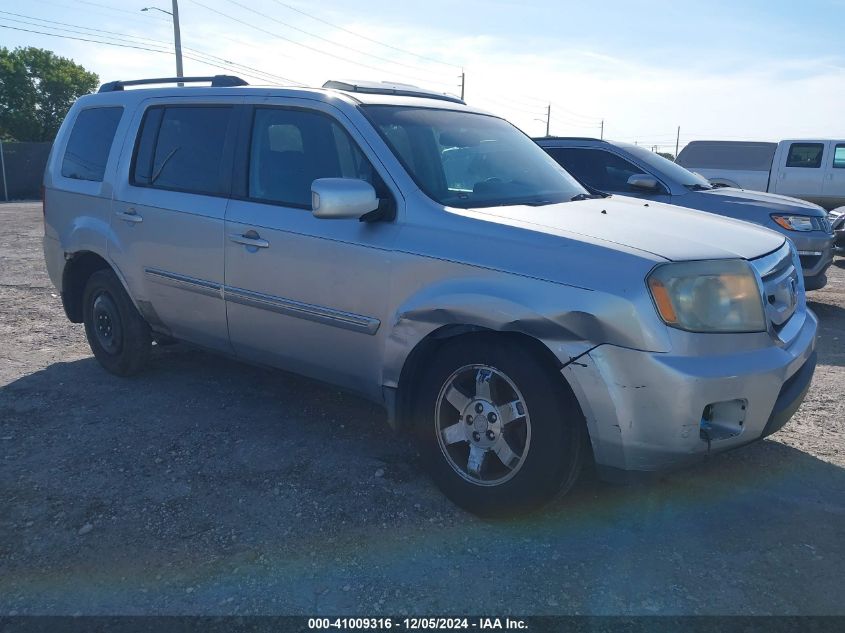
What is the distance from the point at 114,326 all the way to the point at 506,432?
3272 mm

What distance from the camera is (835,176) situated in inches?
583

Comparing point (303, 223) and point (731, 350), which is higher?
point (303, 223)

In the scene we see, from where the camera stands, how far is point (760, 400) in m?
2.95

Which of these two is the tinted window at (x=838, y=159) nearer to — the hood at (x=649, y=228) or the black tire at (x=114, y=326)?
the hood at (x=649, y=228)

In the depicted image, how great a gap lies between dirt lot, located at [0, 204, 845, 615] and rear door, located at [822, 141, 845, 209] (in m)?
11.9

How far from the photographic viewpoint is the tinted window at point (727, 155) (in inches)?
617

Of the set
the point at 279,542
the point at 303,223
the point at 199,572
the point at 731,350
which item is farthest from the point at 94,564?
the point at 731,350

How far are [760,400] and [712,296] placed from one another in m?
0.47

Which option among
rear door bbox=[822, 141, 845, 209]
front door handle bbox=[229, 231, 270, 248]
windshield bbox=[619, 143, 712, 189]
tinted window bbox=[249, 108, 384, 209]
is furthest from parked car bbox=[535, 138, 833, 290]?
rear door bbox=[822, 141, 845, 209]

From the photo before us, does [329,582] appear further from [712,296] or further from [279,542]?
[712,296]

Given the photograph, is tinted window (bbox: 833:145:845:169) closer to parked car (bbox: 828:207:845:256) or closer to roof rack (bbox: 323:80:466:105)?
parked car (bbox: 828:207:845:256)

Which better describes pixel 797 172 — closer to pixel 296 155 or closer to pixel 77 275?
pixel 296 155

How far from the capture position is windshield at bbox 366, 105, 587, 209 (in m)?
3.69

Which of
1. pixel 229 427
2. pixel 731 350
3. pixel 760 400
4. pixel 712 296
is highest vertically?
pixel 712 296
